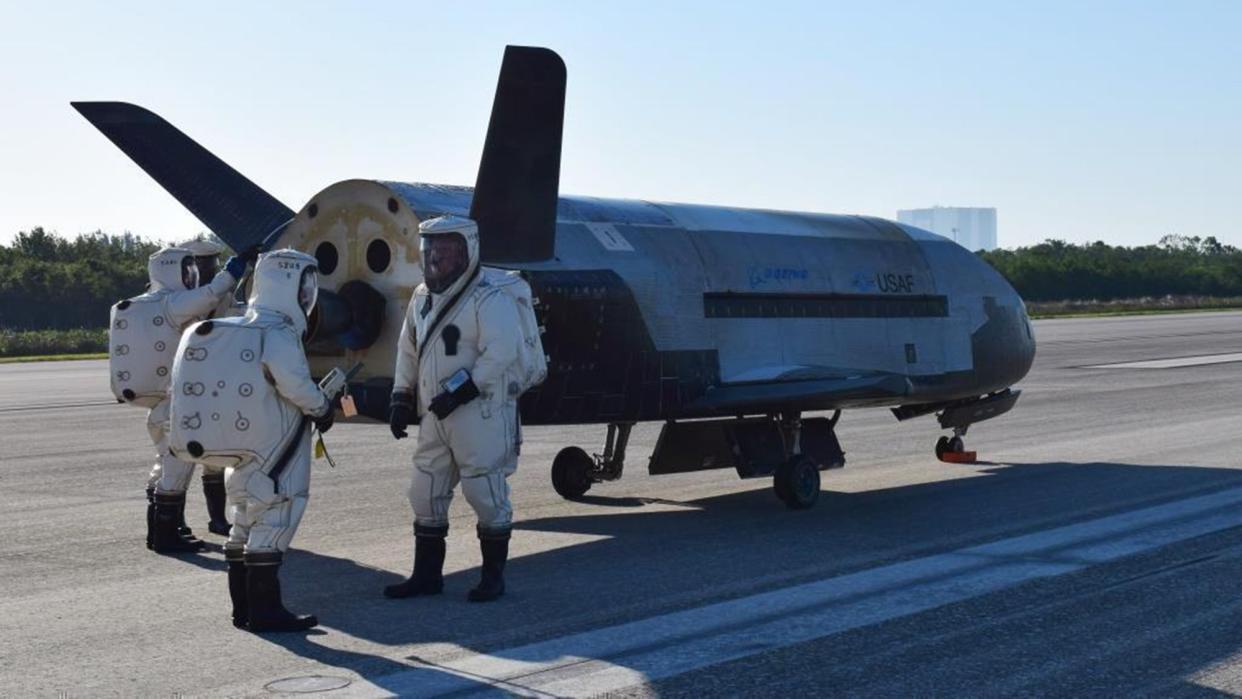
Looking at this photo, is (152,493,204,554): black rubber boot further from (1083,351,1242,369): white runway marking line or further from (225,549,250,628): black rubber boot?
(1083,351,1242,369): white runway marking line

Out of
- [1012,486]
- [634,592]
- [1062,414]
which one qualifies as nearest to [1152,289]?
[1062,414]

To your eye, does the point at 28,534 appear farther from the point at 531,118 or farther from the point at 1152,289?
the point at 1152,289

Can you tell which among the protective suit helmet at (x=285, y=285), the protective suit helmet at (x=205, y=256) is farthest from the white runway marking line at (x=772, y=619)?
the protective suit helmet at (x=205, y=256)

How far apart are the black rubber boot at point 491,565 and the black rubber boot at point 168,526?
3026 mm

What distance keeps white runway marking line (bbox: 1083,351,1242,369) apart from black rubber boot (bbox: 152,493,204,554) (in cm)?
2777

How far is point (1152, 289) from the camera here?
105000 mm

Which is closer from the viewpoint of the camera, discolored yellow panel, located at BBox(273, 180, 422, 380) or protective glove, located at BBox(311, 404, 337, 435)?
protective glove, located at BBox(311, 404, 337, 435)

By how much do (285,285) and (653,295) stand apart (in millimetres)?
4621

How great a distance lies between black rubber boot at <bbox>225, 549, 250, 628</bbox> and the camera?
851cm

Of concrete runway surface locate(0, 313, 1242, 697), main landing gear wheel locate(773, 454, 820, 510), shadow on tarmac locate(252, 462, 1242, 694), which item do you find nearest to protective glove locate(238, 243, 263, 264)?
concrete runway surface locate(0, 313, 1242, 697)

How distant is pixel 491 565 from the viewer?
30.3ft

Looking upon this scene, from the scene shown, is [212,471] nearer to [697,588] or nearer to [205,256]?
[205,256]

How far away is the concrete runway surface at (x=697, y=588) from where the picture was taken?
7.33m

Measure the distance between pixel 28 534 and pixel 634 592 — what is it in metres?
5.50
